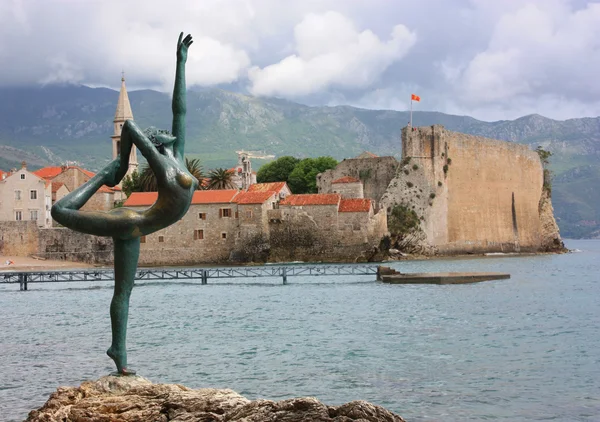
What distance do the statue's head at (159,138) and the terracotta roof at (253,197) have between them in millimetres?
48670

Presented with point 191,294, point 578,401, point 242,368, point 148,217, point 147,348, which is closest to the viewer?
point 148,217

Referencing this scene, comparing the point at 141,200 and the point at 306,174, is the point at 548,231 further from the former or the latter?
the point at 141,200

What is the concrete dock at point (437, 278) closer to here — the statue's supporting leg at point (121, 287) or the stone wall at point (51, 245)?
the stone wall at point (51, 245)

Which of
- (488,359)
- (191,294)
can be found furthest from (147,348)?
(191,294)

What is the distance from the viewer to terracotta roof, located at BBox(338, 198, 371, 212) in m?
56.8

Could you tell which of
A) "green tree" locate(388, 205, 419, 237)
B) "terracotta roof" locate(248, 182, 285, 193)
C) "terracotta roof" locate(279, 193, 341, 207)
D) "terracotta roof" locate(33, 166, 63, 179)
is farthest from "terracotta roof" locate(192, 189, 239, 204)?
"terracotta roof" locate(33, 166, 63, 179)

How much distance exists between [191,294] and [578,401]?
2624cm

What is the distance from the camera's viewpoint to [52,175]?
75.9 metres

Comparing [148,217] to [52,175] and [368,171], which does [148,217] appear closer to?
[368,171]

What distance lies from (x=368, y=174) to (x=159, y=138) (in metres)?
58.7

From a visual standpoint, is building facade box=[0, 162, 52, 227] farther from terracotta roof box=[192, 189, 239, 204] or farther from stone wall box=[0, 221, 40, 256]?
terracotta roof box=[192, 189, 239, 204]

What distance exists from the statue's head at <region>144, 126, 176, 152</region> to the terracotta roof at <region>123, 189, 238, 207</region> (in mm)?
47771

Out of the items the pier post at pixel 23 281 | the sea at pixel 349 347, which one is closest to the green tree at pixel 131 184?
the pier post at pixel 23 281

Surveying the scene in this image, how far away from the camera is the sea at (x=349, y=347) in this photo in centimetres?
1362
